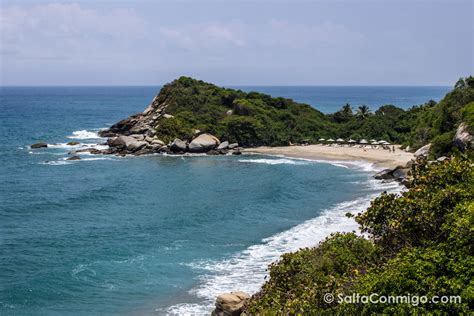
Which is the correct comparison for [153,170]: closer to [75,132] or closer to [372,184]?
[372,184]

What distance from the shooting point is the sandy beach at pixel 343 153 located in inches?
2564

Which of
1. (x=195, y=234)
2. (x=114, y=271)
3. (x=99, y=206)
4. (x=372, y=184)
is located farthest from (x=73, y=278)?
(x=372, y=184)

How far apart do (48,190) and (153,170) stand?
14.5m

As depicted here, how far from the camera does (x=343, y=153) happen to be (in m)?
73.3

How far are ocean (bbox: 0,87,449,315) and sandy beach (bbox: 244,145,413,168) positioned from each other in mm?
3228

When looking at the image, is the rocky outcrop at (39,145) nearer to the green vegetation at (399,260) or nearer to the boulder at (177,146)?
the boulder at (177,146)

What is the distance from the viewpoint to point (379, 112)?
9344 cm

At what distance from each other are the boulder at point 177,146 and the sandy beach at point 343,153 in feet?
31.5

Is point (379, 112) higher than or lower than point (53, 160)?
higher

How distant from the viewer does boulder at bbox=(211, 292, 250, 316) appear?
2150 centimetres

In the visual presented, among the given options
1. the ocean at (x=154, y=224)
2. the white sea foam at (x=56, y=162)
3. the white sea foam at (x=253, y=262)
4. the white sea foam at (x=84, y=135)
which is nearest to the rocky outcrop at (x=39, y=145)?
the ocean at (x=154, y=224)

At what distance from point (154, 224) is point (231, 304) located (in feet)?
62.1

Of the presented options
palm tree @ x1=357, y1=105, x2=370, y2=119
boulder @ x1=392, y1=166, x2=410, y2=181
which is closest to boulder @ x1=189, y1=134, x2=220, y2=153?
palm tree @ x1=357, y1=105, x2=370, y2=119

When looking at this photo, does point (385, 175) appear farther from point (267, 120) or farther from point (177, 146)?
point (267, 120)
